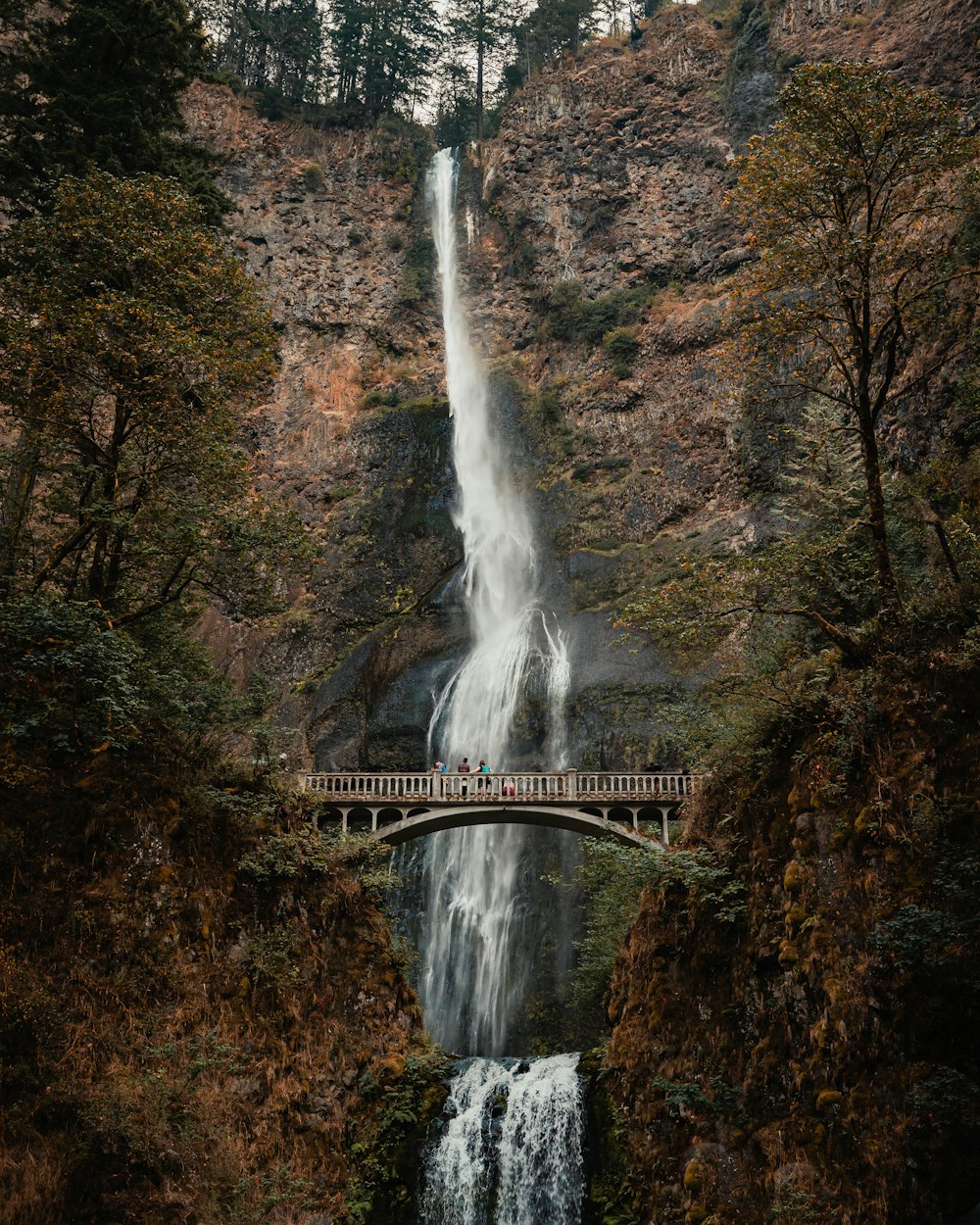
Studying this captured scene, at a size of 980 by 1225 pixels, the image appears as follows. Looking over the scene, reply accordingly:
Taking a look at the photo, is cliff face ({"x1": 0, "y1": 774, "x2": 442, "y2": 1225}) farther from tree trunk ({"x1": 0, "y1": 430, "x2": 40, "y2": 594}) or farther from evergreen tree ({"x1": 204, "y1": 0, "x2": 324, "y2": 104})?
evergreen tree ({"x1": 204, "y1": 0, "x2": 324, "y2": 104})

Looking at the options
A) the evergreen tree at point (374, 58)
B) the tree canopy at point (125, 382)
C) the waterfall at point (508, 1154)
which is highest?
the evergreen tree at point (374, 58)

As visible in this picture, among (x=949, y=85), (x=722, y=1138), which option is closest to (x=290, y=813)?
(x=722, y=1138)

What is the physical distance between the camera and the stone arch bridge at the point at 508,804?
77.0 ft

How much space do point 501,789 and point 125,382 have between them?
A: 13990mm

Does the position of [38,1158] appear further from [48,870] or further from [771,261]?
[771,261]

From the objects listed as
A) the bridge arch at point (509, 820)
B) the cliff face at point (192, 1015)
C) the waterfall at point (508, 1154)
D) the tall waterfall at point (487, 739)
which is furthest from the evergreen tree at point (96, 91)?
the waterfall at point (508, 1154)

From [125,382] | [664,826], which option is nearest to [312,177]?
[125,382]

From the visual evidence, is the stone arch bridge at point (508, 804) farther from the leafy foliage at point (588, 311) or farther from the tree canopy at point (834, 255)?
the leafy foliage at point (588, 311)

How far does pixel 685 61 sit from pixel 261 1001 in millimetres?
50530

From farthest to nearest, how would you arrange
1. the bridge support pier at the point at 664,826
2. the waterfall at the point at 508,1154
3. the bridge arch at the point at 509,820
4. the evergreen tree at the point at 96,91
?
1. the bridge arch at the point at 509,820
2. the bridge support pier at the point at 664,826
3. the evergreen tree at the point at 96,91
4. the waterfall at the point at 508,1154

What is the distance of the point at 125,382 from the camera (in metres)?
15.0

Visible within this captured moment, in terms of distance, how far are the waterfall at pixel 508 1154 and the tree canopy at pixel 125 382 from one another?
36.0ft

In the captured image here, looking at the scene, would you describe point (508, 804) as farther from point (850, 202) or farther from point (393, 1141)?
point (850, 202)

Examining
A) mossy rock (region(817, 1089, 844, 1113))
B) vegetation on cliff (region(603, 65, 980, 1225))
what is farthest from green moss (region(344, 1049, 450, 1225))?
mossy rock (region(817, 1089, 844, 1113))
